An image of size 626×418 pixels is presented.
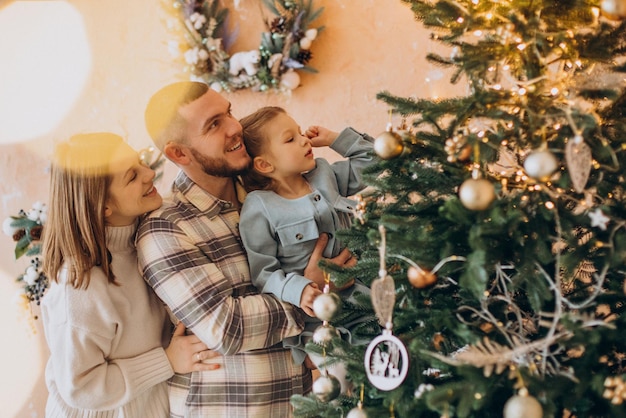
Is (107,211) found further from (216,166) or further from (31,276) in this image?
(31,276)

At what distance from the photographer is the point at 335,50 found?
2.46 meters

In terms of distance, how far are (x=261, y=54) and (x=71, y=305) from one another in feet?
4.17

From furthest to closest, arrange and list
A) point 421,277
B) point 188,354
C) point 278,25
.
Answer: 1. point 278,25
2. point 188,354
3. point 421,277

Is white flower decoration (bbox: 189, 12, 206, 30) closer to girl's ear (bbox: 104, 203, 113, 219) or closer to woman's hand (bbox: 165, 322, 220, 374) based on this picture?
girl's ear (bbox: 104, 203, 113, 219)

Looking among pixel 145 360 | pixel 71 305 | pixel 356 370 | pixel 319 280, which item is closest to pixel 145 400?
pixel 145 360

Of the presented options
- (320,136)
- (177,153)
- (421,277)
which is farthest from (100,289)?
(421,277)

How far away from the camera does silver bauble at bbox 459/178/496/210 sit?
3.32ft

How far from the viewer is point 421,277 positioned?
3.71 ft

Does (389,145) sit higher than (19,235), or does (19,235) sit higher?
(389,145)

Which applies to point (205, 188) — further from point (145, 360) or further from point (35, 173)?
point (35, 173)

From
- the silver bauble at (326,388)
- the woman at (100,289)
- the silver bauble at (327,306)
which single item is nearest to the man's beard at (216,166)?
the woman at (100,289)

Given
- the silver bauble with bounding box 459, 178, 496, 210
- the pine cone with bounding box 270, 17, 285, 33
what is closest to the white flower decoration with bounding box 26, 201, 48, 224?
the pine cone with bounding box 270, 17, 285, 33

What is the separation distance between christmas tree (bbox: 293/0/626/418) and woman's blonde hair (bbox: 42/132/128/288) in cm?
72

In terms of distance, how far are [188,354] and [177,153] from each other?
22.6 inches
